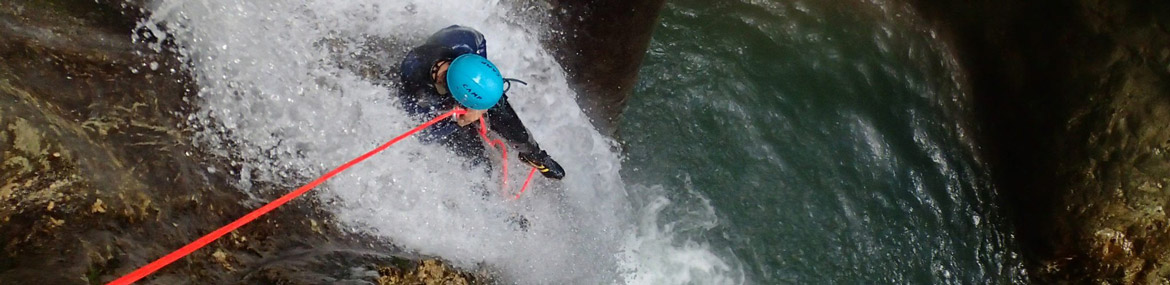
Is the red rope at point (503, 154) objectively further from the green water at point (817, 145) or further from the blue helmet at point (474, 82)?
the green water at point (817, 145)

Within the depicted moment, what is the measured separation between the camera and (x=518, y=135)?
379cm

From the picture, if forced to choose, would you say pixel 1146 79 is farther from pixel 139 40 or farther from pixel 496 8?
pixel 139 40

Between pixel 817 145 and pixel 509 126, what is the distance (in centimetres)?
269

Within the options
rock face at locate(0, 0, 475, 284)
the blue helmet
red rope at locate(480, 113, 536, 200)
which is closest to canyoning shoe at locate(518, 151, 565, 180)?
red rope at locate(480, 113, 536, 200)

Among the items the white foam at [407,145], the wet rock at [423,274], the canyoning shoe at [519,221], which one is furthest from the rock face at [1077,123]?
the wet rock at [423,274]

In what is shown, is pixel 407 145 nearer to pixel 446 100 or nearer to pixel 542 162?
pixel 446 100

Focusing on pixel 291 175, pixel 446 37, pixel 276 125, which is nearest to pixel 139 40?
pixel 276 125

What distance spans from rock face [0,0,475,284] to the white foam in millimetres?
136

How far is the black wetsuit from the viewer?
352 cm

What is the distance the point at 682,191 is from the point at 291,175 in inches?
113

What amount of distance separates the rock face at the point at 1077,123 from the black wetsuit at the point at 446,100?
11.8 feet

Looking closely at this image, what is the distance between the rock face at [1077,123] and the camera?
4496mm

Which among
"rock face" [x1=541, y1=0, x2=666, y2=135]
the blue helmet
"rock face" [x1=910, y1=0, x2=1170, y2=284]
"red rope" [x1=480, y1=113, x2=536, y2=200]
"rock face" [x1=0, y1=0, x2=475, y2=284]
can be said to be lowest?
"rock face" [x1=0, y1=0, x2=475, y2=284]

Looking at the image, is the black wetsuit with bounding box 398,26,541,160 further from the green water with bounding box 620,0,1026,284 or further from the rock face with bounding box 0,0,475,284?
the green water with bounding box 620,0,1026,284
